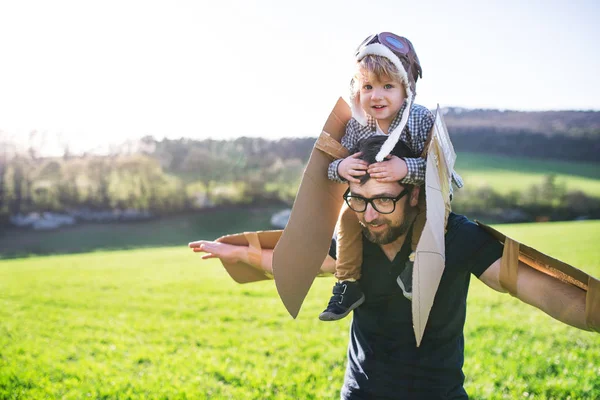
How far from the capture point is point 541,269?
2.01 metres

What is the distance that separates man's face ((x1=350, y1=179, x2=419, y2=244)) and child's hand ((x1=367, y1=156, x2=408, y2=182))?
42 mm

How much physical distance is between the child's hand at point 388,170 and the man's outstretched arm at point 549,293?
54 centimetres

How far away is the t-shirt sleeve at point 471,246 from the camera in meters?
2.10

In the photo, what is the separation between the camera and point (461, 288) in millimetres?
2270

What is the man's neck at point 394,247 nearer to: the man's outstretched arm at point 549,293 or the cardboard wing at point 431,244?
the cardboard wing at point 431,244

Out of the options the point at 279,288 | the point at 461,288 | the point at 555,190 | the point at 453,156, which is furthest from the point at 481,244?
the point at 555,190

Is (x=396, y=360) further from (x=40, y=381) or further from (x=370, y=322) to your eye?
(x=40, y=381)

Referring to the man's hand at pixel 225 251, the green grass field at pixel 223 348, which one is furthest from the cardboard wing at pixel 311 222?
the green grass field at pixel 223 348

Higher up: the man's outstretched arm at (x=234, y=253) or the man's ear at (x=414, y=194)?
the man's ear at (x=414, y=194)

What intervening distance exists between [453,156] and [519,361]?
3.90 metres

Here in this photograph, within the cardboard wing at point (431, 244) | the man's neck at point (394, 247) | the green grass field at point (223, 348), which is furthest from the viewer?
the green grass field at point (223, 348)

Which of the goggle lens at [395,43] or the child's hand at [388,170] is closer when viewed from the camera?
the child's hand at [388,170]

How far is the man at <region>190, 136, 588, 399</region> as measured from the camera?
2.15 m

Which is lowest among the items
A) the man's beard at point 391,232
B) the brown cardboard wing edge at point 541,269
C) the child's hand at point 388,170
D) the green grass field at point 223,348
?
the green grass field at point 223,348
